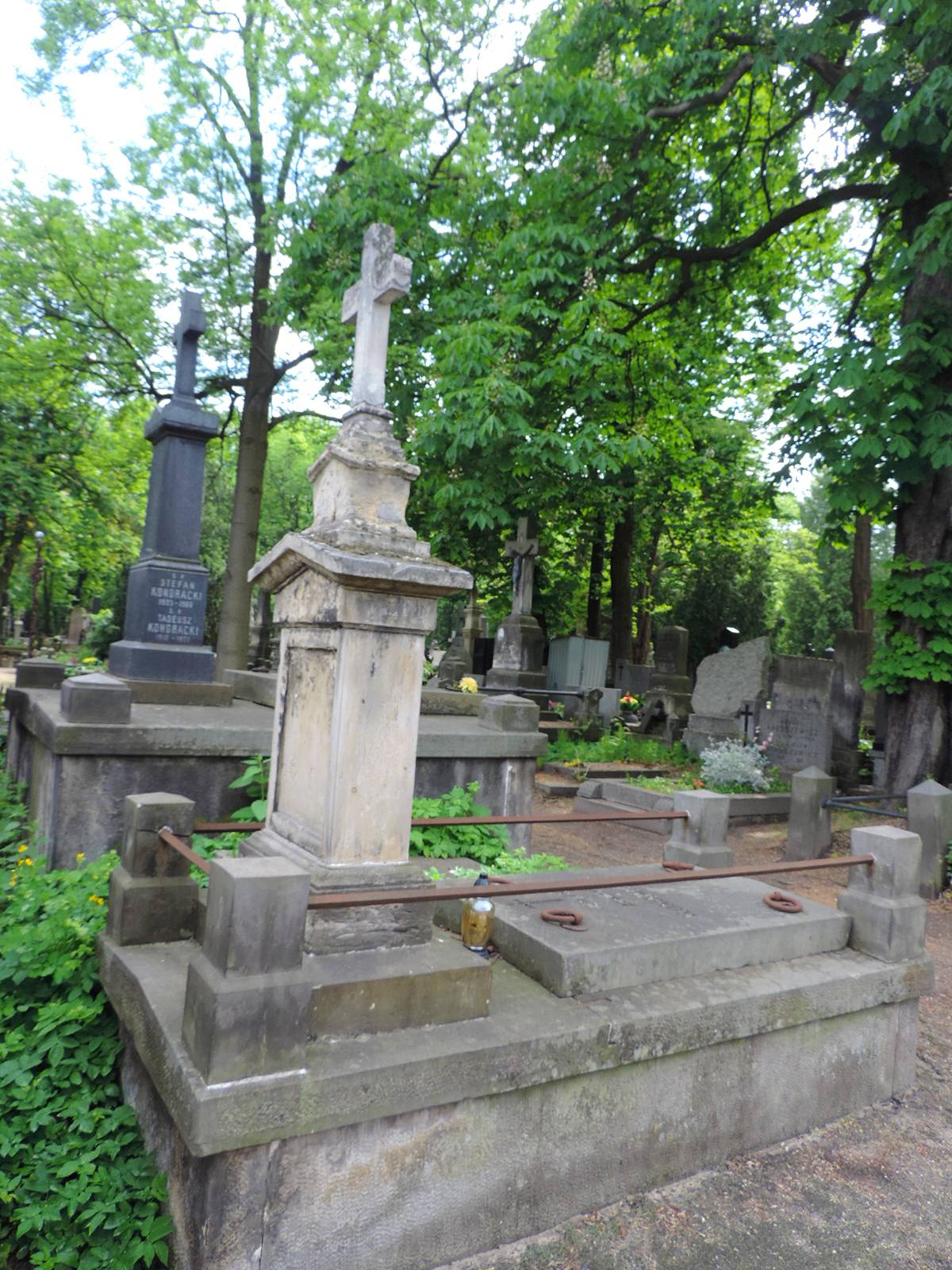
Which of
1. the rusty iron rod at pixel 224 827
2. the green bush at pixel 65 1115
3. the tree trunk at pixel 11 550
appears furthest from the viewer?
the tree trunk at pixel 11 550

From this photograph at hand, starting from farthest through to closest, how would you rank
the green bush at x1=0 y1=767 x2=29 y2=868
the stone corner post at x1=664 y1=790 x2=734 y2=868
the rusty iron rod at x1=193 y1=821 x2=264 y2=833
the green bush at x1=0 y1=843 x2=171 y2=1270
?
the green bush at x1=0 y1=767 x2=29 y2=868
the stone corner post at x1=664 y1=790 x2=734 y2=868
the rusty iron rod at x1=193 y1=821 x2=264 y2=833
the green bush at x1=0 y1=843 x2=171 y2=1270

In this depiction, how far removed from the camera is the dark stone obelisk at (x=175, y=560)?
782 cm

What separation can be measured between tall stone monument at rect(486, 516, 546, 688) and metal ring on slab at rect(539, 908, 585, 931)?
1331 centimetres

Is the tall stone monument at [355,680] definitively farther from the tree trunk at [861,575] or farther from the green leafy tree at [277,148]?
the tree trunk at [861,575]

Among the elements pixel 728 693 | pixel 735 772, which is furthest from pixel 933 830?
pixel 728 693

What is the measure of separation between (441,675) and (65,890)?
15411 mm

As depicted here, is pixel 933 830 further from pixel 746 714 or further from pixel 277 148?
pixel 277 148

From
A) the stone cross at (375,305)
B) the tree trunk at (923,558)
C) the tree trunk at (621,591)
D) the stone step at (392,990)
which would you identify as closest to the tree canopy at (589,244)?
the tree trunk at (923,558)

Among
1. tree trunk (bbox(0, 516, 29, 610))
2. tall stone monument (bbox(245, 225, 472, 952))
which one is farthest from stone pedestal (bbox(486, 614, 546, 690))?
tall stone monument (bbox(245, 225, 472, 952))

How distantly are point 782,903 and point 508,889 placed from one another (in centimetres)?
179

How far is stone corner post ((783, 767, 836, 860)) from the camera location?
29.3 ft

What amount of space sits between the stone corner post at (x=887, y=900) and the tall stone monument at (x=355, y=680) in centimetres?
230

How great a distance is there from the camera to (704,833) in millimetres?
5059

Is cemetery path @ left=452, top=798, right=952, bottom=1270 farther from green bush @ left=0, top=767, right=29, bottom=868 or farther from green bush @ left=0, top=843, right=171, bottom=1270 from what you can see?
green bush @ left=0, top=767, right=29, bottom=868
